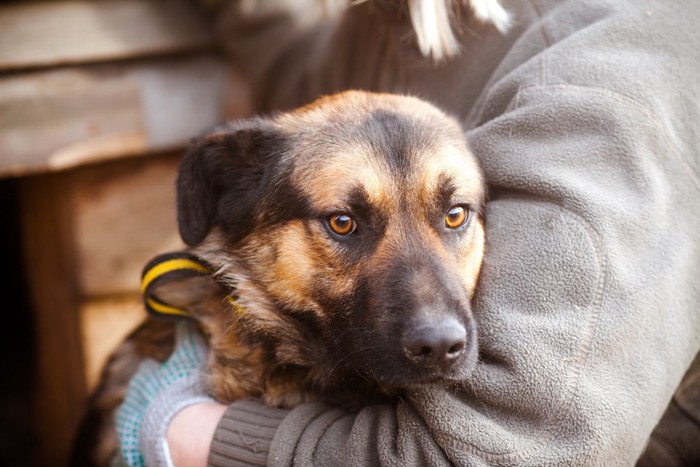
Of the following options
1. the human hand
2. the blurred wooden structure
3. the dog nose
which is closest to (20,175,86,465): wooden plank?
the blurred wooden structure

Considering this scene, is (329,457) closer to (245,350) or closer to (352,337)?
(352,337)

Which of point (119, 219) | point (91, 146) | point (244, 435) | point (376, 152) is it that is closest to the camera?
point (244, 435)

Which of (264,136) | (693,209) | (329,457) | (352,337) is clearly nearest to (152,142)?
(264,136)

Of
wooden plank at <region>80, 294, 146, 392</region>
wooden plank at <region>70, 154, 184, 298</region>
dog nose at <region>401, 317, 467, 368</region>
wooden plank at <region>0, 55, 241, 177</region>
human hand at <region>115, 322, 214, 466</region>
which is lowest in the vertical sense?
wooden plank at <region>80, 294, 146, 392</region>

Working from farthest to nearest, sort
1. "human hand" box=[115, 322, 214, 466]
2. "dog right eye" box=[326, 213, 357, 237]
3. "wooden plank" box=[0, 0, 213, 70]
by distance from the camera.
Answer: "wooden plank" box=[0, 0, 213, 70] < "human hand" box=[115, 322, 214, 466] < "dog right eye" box=[326, 213, 357, 237]

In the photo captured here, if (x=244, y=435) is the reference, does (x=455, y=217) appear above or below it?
above

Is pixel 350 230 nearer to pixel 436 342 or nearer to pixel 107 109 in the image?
pixel 436 342

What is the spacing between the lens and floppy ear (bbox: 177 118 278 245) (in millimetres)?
2154

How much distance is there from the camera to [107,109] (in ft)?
10.4

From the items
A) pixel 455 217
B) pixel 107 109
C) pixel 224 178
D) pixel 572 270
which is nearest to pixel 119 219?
pixel 107 109

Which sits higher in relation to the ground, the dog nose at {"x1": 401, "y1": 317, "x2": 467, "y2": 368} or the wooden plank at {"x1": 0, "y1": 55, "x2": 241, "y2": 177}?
the dog nose at {"x1": 401, "y1": 317, "x2": 467, "y2": 368}

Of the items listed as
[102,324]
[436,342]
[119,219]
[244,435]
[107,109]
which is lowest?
[102,324]

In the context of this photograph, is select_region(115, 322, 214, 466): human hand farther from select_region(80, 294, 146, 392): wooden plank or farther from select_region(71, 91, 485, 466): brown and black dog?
select_region(80, 294, 146, 392): wooden plank

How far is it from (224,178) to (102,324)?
175 centimetres
